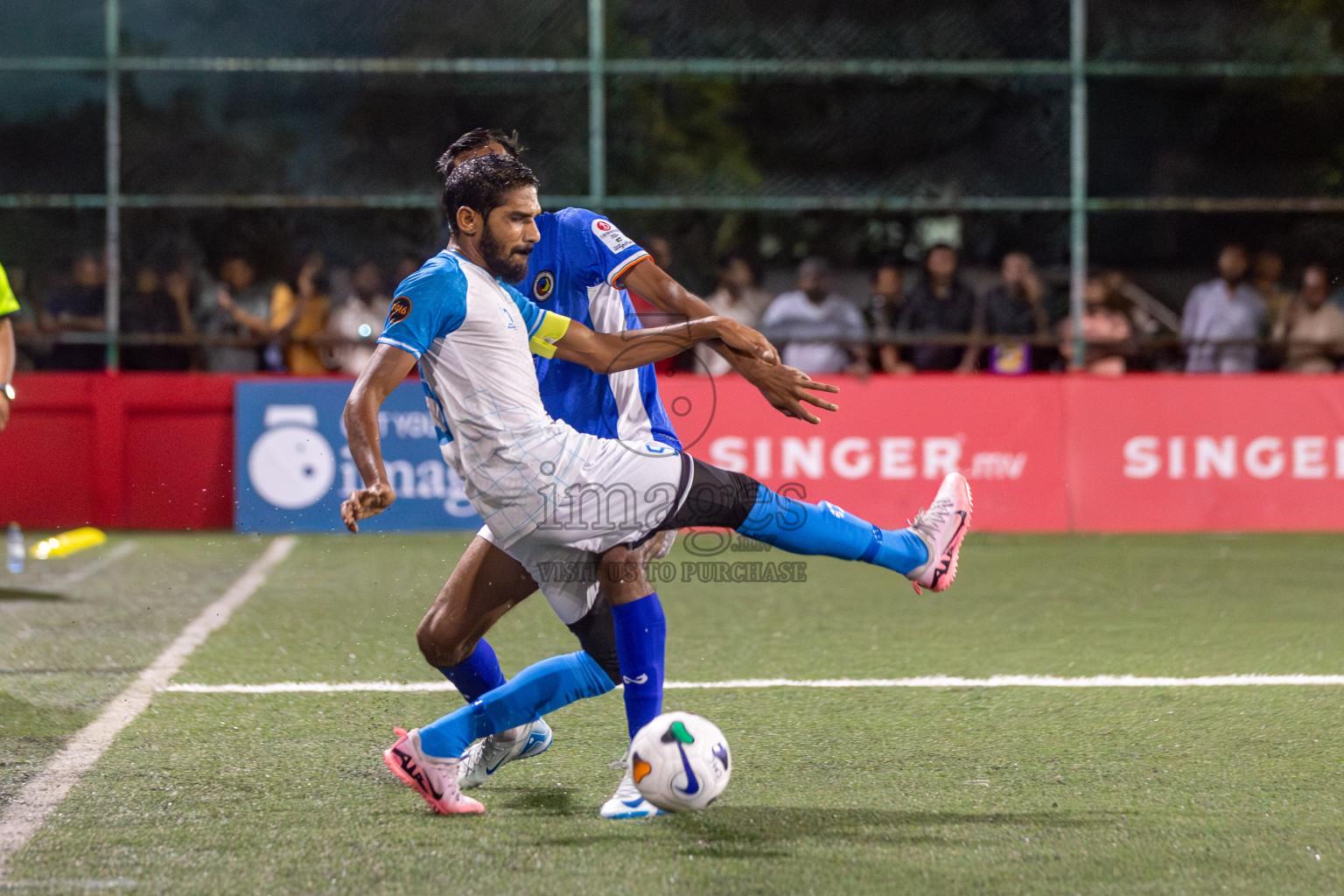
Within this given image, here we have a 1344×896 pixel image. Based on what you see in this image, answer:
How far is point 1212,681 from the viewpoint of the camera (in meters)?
5.34

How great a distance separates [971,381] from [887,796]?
6814 millimetres

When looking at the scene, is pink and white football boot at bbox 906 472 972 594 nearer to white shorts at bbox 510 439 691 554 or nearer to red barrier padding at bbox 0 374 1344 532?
white shorts at bbox 510 439 691 554

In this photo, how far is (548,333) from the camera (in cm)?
375

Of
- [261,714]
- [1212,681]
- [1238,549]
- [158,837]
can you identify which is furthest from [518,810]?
[1238,549]

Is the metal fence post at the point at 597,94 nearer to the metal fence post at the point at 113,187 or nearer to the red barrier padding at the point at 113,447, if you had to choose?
the red barrier padding at the point at 113,447

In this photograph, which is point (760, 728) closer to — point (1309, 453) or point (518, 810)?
point (518, 810)

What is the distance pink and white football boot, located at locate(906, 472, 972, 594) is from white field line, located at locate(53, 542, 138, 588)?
5758mm

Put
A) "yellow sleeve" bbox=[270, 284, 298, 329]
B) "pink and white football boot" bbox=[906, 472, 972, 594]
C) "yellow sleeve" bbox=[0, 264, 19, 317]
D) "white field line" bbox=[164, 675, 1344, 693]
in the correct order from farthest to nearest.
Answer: "yellow sleeve" bbox=[270, 284, 298, 329] < "yellow sleeve" bbox=[0, 264, 19, 317] < "white field line" bbox=[164, 675, 1344, 693] < "pink and white football boot" bbox=[906, 472, 972, 594]

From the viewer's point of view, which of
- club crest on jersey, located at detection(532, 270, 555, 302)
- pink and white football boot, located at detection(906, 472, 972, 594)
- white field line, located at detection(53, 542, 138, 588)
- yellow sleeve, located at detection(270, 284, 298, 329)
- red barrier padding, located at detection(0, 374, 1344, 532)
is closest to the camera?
pink and white football boot, located at detection(906, 472, 972, 594)

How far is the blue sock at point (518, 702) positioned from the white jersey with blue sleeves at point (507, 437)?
44cm

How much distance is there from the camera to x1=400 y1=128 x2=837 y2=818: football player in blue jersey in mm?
3764

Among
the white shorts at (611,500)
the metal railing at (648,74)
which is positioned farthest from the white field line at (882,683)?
the metal railing at (648,74)

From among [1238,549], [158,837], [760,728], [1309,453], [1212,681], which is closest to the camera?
[158,837]

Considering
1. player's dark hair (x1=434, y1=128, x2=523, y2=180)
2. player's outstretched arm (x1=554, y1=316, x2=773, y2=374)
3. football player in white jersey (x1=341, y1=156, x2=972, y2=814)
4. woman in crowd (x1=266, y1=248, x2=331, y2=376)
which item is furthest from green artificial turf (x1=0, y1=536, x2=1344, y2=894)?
woman in crowd (x1=266, y1=248, x2=331, y2=376)
